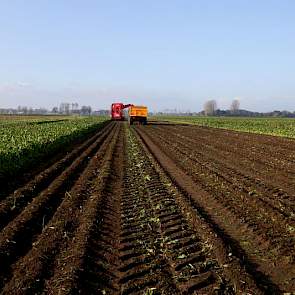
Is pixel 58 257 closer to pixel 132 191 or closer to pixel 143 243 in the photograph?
pixel 143 243

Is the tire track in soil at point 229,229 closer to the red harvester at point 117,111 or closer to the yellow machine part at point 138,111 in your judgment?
the yellow machine part at point 138,111

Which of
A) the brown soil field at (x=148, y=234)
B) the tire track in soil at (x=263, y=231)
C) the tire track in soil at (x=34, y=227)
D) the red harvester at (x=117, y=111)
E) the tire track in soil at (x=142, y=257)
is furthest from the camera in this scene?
the red harvester at (x=117, y=111)

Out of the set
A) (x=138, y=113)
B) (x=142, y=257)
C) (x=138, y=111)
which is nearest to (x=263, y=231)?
(x=142, y=257)

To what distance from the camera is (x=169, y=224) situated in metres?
7.89

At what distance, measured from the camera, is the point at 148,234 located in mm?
7289

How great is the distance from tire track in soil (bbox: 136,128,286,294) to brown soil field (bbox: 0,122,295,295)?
18mm

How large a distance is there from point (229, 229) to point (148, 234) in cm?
152

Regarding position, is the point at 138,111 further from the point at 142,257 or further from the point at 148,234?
the point at 142,257

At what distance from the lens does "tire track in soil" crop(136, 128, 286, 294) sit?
550cm

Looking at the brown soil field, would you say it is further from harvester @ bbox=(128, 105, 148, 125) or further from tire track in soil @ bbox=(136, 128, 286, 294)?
harvester @ bbox=(128, 105, 148, 125)

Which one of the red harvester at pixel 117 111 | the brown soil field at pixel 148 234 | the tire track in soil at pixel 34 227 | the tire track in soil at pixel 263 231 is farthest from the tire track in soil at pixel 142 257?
the red harvester at pixel 117 111

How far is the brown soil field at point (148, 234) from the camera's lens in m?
5.30

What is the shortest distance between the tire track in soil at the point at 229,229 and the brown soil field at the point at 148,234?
18mm

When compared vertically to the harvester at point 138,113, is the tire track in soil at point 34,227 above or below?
below
